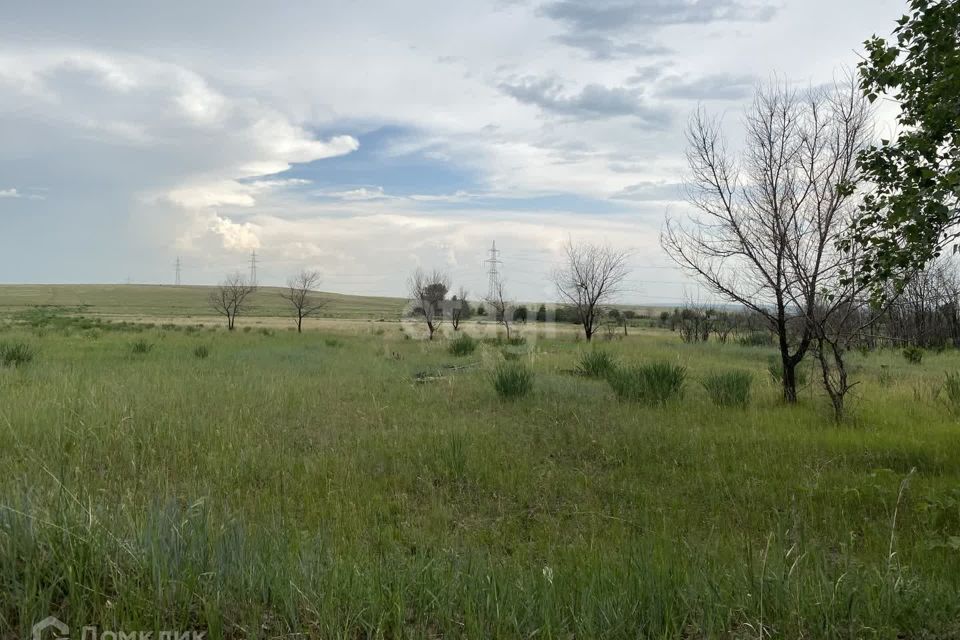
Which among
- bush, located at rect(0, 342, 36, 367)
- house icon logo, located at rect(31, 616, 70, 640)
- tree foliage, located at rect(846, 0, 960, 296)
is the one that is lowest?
house icon logo, located at rect(31, 616, 70, 640)

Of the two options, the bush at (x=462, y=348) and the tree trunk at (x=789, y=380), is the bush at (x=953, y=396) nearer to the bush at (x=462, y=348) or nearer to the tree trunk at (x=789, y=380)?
the tree trunk at (x=789, y=380)

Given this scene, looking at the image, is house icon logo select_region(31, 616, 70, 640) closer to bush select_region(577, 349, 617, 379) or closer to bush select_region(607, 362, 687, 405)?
bush select_region(607, 362, 687, 405)

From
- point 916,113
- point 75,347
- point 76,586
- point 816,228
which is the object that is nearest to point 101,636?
point 76,586

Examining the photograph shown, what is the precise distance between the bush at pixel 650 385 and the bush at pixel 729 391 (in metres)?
0.54

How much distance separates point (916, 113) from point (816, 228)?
404 cm

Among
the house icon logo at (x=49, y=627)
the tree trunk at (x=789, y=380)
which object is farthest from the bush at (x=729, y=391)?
the house icon logo at (x=49, y=627)

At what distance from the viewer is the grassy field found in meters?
2.21

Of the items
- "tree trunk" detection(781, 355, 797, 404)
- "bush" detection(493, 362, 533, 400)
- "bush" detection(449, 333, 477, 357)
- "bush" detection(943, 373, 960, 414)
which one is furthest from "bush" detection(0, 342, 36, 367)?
"bush" detection(943, 373, 960, 414)

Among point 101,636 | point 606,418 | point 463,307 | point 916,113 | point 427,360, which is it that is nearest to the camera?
point 101,636

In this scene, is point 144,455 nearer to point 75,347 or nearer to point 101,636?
point 101,636

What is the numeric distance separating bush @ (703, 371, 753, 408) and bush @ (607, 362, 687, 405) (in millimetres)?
537

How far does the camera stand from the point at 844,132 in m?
8.80

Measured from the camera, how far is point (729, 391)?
899cm

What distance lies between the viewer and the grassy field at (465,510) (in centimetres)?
221
